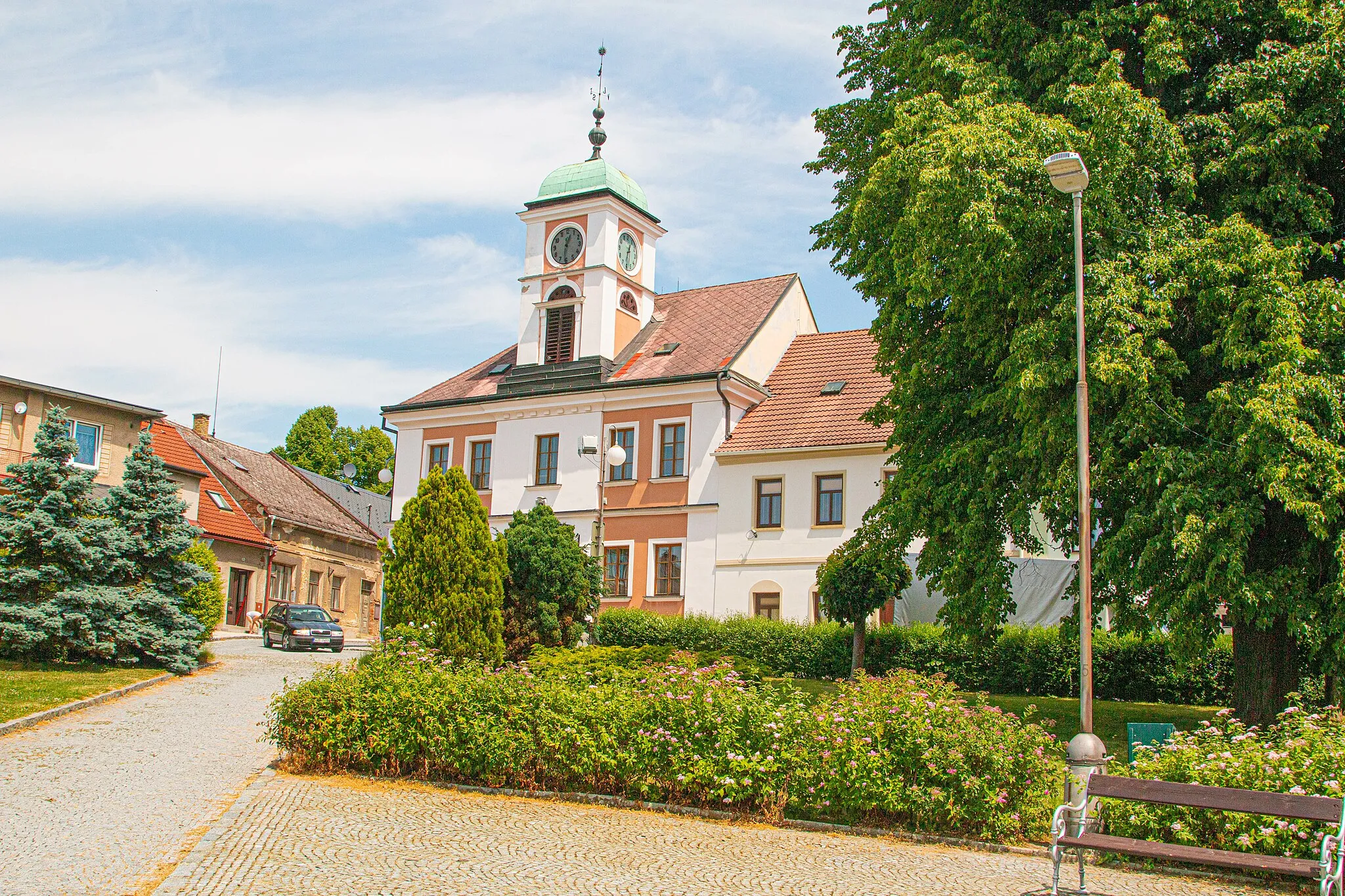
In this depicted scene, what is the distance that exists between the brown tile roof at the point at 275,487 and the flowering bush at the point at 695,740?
105 feet

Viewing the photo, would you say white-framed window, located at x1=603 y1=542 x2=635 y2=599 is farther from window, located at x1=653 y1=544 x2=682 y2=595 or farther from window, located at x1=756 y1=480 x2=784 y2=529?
window, located at x1=756 y1=480 x2=784 y2=529

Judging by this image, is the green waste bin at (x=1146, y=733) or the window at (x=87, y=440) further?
the window at (x=87, y=440)

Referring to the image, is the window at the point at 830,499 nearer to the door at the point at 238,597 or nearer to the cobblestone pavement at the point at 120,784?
the cobblestone pavement at the point at 120,784

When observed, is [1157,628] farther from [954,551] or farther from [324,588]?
[324,588]

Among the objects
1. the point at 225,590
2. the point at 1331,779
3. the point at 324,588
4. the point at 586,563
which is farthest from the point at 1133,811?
the point at 324,588

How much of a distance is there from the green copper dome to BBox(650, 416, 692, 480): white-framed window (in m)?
8.27

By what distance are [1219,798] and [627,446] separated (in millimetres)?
28142

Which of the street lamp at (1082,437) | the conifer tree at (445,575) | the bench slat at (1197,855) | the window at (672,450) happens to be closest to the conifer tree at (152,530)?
the conifer tree at (445,575)

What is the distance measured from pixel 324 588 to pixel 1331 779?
4263 centimetres

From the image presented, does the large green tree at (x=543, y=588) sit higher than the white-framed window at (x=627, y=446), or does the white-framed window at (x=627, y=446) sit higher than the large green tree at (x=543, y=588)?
the white-framed window at (x=627, y=446)

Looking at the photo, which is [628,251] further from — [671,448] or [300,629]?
[300,629]

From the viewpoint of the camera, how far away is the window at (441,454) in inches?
1550

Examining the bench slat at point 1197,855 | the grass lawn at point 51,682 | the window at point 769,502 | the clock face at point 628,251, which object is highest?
the clock face at point 628,251

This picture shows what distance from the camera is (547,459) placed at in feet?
123
